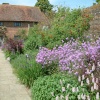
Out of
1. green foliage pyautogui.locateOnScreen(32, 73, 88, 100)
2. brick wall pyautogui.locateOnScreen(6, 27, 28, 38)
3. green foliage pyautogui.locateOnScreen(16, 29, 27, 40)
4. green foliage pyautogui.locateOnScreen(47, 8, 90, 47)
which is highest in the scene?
green foliage pyautogui.locateOnScreen(47, 8, 90, 47)

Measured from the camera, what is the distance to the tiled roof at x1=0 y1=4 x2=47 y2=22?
138 feet

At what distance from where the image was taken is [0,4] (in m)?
44.8

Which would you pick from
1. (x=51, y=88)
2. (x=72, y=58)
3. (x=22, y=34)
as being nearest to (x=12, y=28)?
(x=22, y=34)

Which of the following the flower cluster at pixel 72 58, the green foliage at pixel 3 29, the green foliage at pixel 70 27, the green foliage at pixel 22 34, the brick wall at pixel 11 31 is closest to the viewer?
the flower cluster at pixel 72 58

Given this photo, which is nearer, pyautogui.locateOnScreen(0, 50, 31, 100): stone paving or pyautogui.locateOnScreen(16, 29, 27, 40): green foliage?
pyautogui.locateOnScreen(0, 50, 31, 100): stone paving

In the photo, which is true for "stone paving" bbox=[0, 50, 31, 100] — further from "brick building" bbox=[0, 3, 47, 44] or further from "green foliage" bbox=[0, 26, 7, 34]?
"brick building" bbox=[0, 3, 47, 44]

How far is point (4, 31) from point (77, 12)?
29.4 metres

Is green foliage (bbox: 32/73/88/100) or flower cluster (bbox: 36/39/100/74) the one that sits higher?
flower cluster (bbox: 36/39/100/74)

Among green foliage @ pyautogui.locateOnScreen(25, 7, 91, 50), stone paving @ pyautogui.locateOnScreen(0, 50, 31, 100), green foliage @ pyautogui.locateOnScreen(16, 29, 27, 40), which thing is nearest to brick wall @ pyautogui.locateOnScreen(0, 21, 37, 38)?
green foliage @ pyautogui.locateOnScreen(16, 29, 27, 40)

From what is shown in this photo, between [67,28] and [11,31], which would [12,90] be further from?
[11,31]

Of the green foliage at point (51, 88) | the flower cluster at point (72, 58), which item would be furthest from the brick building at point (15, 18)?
the green foliage at point (51, 88)

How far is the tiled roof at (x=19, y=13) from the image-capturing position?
4209cm

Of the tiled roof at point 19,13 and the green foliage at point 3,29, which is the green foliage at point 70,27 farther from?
the tiled roof at point 19,13

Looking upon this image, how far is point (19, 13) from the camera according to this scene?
4331 centimetres
